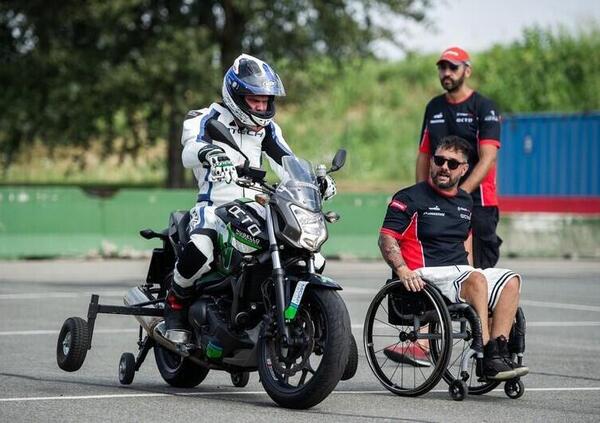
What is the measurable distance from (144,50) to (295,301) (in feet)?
94.2

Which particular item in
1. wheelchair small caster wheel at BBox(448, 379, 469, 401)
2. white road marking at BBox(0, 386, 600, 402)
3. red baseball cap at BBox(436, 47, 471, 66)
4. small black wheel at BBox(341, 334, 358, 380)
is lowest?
white road marking at BBox(0, 386, 600, 402)

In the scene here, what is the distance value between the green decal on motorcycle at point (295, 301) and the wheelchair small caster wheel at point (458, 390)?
1.15 meters

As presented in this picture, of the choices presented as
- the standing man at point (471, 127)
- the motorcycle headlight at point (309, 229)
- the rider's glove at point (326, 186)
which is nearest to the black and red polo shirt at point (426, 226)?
the rider's glove at point (326, 186)

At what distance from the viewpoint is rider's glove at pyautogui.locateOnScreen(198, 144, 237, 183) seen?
7.93 metres

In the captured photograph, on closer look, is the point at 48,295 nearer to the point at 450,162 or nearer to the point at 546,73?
the point at 450,162

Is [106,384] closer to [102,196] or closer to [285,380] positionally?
[285,380]

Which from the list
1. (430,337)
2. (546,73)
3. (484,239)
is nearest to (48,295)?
(484,239)

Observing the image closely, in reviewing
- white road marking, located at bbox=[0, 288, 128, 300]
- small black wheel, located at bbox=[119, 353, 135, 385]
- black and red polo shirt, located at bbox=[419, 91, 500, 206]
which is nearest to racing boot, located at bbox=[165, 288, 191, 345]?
small black wheel, located at bbox=[119, 353, 135, 385]

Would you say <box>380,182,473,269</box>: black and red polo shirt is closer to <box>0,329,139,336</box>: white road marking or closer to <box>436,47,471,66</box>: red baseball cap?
<box>436,47,471,66</box>: red baseball cap

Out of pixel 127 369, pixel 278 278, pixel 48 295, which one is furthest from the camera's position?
pixel 48 295

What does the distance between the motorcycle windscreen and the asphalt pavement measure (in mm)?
1112

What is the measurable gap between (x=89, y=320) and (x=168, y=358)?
1.79ft

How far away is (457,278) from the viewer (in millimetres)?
8461

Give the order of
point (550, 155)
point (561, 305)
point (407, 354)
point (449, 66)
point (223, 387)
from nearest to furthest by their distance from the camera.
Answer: point (407, 354) → point (223, 387) → point (449, 66) → point (561, 305) → point (550, 155)
